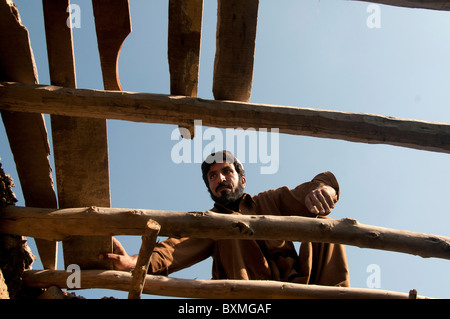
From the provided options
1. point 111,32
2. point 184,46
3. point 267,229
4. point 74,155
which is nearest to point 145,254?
point 267,229

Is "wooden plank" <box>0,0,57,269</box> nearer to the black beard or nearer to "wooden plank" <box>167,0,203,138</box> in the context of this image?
"wooden plank" <box>167,0,203,138</box>

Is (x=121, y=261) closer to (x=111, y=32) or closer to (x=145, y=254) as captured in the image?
(x=145, y=254)

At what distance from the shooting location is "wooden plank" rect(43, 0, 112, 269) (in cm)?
364

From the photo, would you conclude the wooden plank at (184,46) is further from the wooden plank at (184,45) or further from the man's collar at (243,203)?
the man's collar at (243,203)

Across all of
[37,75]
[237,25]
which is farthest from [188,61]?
[37,75]

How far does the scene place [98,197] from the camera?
3844mm

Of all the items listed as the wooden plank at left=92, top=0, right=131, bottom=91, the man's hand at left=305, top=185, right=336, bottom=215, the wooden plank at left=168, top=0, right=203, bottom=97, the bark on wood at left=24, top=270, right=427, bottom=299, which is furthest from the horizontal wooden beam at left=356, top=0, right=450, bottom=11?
the bark on wood at left=24, top=270, right=427, bottom=299

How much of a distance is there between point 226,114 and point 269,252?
48.0 inches

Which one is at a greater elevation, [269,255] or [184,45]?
[184,45]

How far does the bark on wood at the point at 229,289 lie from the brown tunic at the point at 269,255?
0.22 m

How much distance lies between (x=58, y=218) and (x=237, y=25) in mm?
1974

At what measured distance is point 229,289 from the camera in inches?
131

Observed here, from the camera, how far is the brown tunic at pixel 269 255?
3.62 meters

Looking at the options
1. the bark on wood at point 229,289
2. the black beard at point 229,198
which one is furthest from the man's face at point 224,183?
the bark on wood at point 229,289
